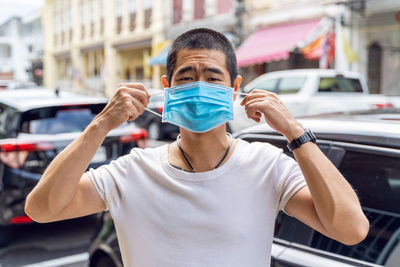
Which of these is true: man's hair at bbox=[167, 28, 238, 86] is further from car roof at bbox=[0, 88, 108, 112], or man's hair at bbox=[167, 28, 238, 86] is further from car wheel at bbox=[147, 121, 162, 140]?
car wheel at bbox=[147, 121, 162, 140]

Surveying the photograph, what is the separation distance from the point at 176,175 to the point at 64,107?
3.82 metres

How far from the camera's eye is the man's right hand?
5.29ft

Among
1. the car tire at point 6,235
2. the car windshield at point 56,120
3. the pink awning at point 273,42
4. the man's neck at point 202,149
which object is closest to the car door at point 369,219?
the man's neck at point 202,149

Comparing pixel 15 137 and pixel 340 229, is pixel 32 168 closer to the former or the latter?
pixel 15 137

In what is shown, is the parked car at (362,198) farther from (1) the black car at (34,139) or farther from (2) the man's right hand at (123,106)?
(1) the black car at (34,139)

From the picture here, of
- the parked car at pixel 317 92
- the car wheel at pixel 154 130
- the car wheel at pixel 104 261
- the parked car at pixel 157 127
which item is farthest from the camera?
the car wheel at pixel 154 130

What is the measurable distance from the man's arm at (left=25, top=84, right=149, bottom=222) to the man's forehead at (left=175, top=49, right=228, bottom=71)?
20cm

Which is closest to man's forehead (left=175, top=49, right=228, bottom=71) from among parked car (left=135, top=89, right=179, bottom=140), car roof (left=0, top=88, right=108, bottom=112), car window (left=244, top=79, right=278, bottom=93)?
car roof (left=0, top=88, right=108, bottom=112)

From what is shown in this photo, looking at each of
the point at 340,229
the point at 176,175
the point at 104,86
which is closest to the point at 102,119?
the point at 176,175

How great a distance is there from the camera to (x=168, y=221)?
158 cm

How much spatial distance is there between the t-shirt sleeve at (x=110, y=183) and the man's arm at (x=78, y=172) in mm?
24

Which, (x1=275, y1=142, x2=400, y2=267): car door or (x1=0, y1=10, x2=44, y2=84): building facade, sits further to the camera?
(x1=0, y1=10, x2=44, y2=84): building facade

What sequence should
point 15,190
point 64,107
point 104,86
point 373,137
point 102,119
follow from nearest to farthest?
point 102,119, point 373,137, point 15,190, point 64,107, point 104,86

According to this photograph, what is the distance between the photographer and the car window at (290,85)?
32.8 ft
